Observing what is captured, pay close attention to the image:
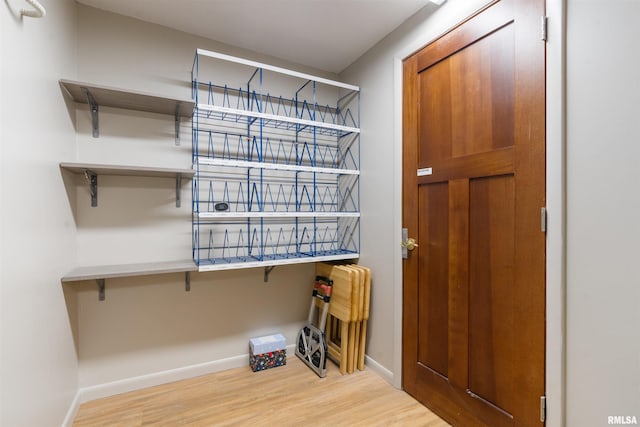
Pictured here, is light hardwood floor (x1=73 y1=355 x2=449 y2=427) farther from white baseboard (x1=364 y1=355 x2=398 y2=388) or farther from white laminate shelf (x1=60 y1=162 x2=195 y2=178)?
white laminate shelf (x1=60 y1=162 x2=195 y2=178)

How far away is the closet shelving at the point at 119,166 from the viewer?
1.65 meters

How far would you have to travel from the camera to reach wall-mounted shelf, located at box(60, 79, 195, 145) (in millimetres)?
1653

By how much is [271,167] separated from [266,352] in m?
1.39

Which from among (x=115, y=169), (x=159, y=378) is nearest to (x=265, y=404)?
(x=159, y=378)

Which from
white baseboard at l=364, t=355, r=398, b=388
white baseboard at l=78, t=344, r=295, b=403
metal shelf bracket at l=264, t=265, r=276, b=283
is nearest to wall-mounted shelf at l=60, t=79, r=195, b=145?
metal shelf bracket at l=264, t=265, r=276, b=283

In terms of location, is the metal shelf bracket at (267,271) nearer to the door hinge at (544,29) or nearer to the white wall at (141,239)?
the white wall at (141,239)

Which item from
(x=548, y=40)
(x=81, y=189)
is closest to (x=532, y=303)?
(x=548, y=40)

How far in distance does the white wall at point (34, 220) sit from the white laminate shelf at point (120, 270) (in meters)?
0.08

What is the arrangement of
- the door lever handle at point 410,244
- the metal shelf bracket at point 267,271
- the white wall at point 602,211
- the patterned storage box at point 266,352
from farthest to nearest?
1. the metal shelf bracket at point 267,271
2. the patterned storage box at point 266,352
3. the door lever handle at point 410,244
4. the white wall at point 602,211

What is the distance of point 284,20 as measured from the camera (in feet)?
6.64

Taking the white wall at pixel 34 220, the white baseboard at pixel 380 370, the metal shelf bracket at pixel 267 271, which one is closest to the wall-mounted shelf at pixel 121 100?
the white wall at pixel 34 220

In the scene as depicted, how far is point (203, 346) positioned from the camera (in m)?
2.26

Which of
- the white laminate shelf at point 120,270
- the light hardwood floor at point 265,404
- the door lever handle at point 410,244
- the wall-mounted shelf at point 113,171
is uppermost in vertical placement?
the wall-mounted shelf at point 113,171

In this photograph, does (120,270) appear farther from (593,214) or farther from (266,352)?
(593,214)
